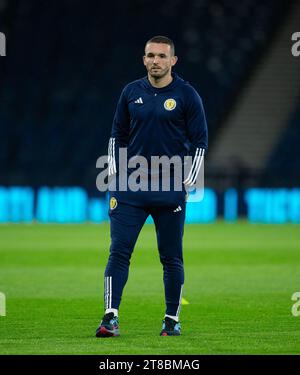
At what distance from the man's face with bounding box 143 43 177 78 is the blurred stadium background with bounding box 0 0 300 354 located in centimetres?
171

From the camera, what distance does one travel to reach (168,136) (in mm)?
7578

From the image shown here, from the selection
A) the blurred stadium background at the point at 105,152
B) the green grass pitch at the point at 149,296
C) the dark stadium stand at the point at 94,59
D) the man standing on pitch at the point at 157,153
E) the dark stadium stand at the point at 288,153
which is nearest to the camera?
the green grass pitch at the point at 149,296

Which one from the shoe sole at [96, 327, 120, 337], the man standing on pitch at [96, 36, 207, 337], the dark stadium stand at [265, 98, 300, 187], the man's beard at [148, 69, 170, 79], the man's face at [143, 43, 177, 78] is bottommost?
the dark stadium stand at [265, 98, 300, 187]

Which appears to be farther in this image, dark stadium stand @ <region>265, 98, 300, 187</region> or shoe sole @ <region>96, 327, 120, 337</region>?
dark stadium stand @ <region>265, 98, 300, 187</region>

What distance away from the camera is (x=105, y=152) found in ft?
95.3

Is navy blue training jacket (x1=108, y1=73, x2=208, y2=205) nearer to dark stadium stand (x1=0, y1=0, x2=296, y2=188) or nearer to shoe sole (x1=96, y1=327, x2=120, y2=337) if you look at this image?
shoe sole (x1=96, y1=327, x2=120, y2=337)

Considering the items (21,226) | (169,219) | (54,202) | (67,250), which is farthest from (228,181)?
(169,219)

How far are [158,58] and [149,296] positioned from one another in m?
3.58

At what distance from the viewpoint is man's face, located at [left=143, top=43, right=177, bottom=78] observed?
24.4 ft

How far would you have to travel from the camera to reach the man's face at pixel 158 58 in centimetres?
744

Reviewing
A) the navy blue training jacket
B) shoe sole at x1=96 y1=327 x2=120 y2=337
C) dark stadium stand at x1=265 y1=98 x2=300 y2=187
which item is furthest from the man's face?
dark stadium stand at x1=265 y1=98 x2=300 y2=187

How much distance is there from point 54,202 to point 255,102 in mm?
9523

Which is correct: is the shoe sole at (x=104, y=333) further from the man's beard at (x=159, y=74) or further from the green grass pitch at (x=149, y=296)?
the man's beard at (x=159, y=74)

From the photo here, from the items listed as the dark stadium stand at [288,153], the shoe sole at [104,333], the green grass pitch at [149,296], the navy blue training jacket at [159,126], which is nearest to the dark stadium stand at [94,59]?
the dark stadium stand at [288,153]
